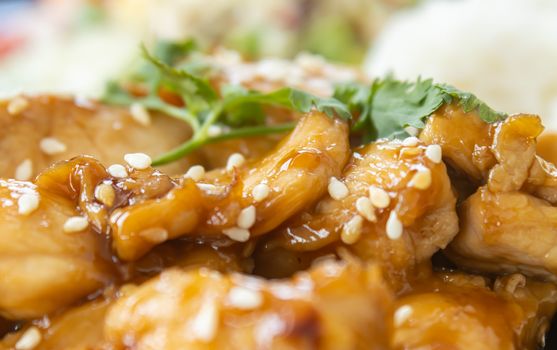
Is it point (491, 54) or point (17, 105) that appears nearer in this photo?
point (17, 105)

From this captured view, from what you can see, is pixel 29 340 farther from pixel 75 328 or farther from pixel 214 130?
pixel 214 130

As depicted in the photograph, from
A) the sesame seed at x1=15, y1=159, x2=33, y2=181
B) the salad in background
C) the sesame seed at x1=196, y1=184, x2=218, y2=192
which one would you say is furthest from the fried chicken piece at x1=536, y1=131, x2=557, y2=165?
the salad in background

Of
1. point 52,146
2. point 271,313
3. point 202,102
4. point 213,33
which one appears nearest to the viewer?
point 271,313

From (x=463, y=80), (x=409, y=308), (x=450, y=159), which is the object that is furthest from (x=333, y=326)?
(x=463, y=80)

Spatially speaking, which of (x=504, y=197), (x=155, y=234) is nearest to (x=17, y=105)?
(x=155, y=234)

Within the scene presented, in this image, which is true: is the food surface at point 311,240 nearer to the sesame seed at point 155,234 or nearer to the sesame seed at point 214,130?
the sesame seed at point 155,234

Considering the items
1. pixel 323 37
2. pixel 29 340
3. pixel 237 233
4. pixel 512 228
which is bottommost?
pixel 323 37

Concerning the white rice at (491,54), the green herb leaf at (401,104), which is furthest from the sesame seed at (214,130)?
the white rice at (491,54)
